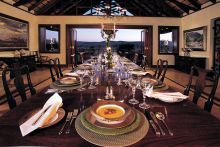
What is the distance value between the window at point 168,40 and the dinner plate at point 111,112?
913 cm

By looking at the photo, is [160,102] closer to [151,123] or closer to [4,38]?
[151,123]

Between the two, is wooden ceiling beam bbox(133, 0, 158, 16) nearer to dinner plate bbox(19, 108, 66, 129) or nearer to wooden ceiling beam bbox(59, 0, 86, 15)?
wooden ceiling beam bbox(59, 0, 86, 15)

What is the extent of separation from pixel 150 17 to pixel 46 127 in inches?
370

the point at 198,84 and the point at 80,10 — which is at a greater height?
the point at 80,10

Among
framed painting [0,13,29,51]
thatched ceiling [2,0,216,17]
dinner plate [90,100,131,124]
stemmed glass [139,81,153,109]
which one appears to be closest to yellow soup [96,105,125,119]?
dinner plate [90,100,131,124]

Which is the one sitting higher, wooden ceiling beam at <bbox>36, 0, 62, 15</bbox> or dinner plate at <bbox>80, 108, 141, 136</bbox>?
wooden ceiling beam at <bbox>36, 0, 62, 15</bbox>

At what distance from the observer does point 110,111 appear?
990mm

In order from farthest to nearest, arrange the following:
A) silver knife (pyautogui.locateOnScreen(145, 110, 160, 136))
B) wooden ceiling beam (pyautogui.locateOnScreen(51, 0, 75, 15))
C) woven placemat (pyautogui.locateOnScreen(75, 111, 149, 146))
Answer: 1. wooden ceiling beam (pyautogui.locateOnScreen(51, 0, 75, 15))
2. silver knife (pyautogui.locateOnScreen(145, 110, 160, 136))
3. woven placemat (pyautogui.locateOnScreen(75, 111, 149, 146))

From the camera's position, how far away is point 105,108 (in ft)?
3.35

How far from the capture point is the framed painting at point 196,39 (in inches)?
288

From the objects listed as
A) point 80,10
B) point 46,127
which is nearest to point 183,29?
point 80,10

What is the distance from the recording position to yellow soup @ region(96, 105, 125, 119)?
0.95 metres

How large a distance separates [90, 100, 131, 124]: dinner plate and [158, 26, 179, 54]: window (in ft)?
30.0

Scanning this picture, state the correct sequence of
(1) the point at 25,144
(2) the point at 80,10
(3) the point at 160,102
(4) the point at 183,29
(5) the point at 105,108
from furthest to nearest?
(2) the point at 80,10 → (4) the point at 183,29 → (3) the point at 160,102 → (5) the point at 105,108 → (1) the point at 25,144
